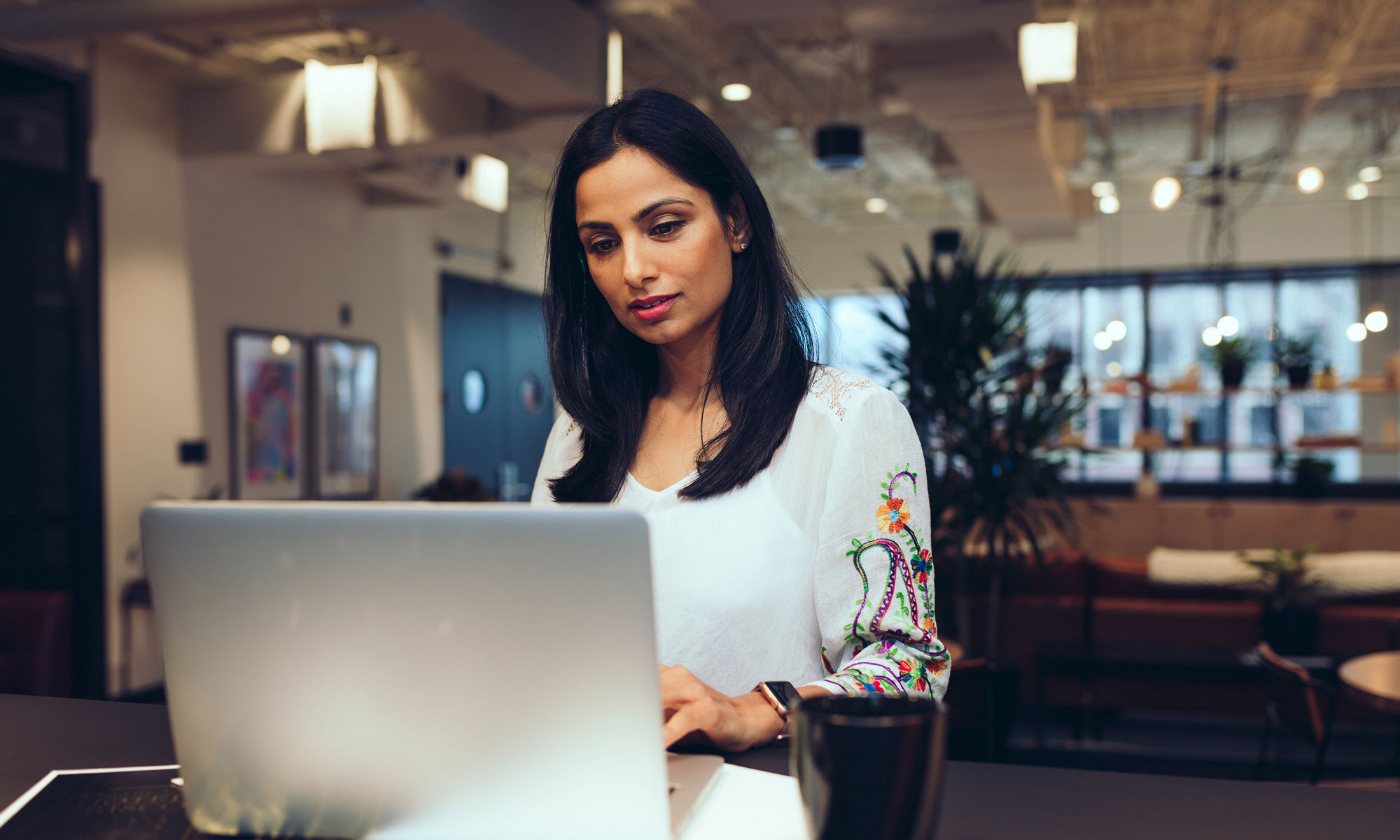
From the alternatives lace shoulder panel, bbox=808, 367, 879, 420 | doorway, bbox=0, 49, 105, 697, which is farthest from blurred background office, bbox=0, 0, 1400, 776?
lace shoulder panel, bbox=808, 367, 879, 420

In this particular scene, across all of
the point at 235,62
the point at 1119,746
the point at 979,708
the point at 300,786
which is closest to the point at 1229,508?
the point at 1119,746

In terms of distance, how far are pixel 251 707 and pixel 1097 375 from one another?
12.3 m

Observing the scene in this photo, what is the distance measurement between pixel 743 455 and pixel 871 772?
55cm

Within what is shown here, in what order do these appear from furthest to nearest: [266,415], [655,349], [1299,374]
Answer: [1299,374] < [266,415] < [655,349]

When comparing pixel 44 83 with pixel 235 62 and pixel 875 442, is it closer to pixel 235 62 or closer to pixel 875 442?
pixel 235 62

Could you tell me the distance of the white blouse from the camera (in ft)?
3.18

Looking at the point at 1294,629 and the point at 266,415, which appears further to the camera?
the point at 266,415

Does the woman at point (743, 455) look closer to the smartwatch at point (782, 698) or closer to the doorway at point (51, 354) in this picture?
the smartwatch at point (782, 698)

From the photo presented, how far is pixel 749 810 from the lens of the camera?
0.70m

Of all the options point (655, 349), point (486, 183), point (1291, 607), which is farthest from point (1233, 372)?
point (655, 349)

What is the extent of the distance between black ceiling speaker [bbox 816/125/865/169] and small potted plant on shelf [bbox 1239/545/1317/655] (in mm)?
2901

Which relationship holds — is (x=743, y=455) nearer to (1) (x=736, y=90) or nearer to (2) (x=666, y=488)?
(2) (x=666, y=488)

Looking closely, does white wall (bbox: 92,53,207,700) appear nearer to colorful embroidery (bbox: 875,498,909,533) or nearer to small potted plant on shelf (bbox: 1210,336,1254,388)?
colorful embroidery (bbox: 875,498,909,533)

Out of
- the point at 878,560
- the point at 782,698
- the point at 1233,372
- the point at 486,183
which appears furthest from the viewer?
the point at 1233,372
